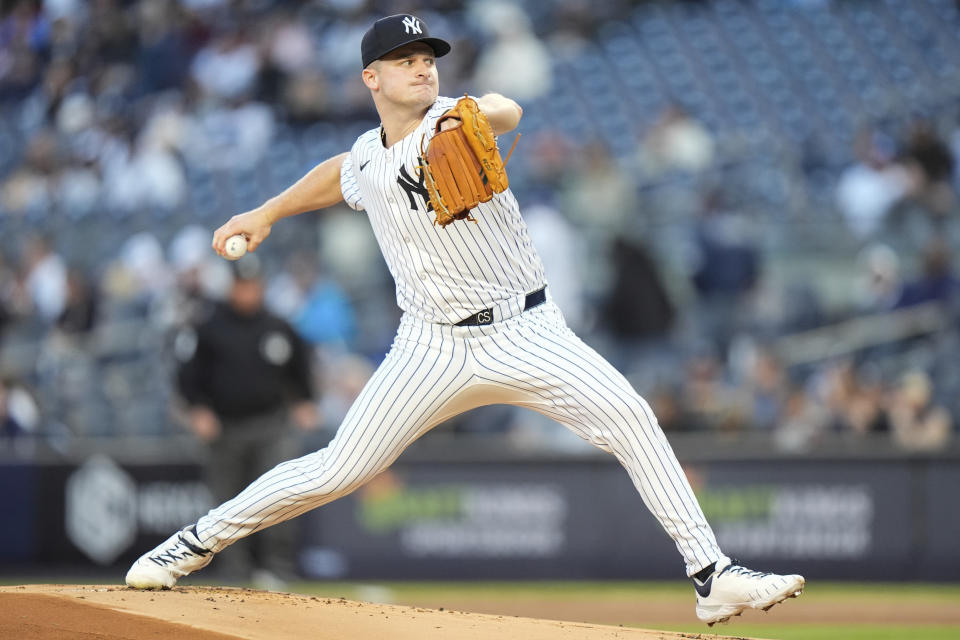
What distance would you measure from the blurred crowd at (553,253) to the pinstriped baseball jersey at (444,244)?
565cm

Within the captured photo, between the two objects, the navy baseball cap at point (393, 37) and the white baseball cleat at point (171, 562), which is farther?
the white baseball cleat at point (171, 562)

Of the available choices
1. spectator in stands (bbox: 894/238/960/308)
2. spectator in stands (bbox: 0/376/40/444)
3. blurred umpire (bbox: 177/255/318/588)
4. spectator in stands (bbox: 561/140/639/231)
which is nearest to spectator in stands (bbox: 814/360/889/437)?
spectator in stands (bbox: 894/238/960/308)

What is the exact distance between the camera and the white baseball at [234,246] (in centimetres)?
455

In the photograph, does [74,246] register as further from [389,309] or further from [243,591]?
[243,591]

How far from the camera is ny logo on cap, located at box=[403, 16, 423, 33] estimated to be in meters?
4.21

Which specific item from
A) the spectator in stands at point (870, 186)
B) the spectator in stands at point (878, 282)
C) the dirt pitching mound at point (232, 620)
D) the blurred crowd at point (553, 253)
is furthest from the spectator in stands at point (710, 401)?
the dirt pitching mound at point (232, 620)

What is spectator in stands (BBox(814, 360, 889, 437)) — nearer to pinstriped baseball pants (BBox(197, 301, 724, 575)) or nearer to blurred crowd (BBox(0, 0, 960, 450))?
blurred crowd (BBox(0, 0, 960, 450))

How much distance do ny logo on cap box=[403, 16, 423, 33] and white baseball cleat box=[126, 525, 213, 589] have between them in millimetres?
1856

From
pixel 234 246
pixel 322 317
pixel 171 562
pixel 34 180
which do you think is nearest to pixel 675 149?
pixel 322 317

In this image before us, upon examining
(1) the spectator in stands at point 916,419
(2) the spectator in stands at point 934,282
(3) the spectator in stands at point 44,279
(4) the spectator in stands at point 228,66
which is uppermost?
(4) the spectator in stands at point 228,66

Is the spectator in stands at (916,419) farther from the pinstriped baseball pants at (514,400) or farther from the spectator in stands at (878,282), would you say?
the pinstriped baseball pants at (514,400)

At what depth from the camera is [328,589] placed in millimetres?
9117

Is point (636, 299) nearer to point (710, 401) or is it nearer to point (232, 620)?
point (710, 401)

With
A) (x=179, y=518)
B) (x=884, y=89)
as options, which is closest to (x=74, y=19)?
(x=179, y=518)
